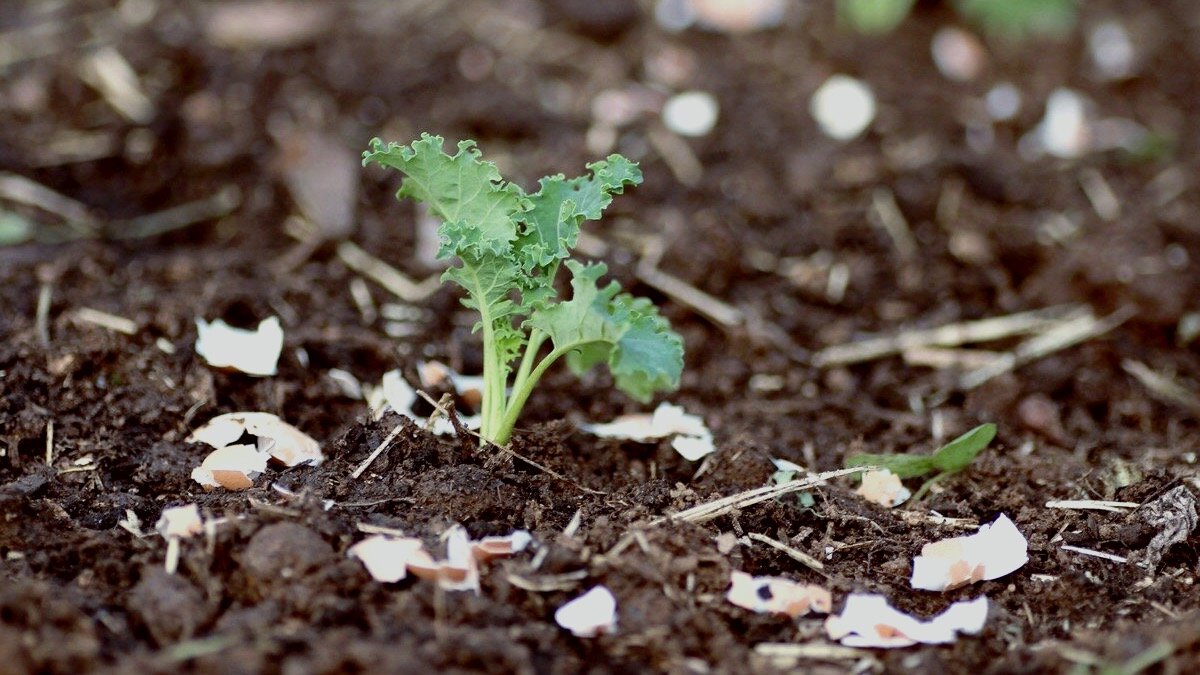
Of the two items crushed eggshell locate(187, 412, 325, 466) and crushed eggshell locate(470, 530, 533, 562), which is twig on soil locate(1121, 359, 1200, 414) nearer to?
crushed eggshell locate(470, 530, 533, 562)

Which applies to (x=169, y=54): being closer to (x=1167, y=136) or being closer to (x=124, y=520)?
(x=124, y=520)

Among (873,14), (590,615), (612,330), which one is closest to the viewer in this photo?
(590,615)

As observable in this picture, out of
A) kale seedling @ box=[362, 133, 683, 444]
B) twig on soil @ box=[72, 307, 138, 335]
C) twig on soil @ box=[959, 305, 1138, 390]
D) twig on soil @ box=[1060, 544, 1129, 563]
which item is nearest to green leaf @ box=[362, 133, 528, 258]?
kale seedling @ box=[362, 133, 683, 444]

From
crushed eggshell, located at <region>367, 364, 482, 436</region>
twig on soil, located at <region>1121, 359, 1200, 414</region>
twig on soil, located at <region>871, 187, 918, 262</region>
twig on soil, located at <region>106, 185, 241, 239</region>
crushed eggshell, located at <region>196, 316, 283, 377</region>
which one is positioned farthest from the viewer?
twig on soil, located at <region>871, 187, 918, 262</region>

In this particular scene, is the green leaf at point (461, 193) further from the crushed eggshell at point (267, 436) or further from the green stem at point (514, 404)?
the crushed eggshell at point (267, 436)

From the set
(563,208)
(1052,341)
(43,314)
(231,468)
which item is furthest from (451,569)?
(1052,341)

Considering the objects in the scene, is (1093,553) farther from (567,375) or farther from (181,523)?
(181,523)
